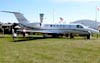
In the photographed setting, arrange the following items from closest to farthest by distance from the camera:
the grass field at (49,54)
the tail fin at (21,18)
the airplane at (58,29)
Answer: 1. the grass field at (49,54)
2. the airplane at (58,29)
3. the tail fin at (21,18)

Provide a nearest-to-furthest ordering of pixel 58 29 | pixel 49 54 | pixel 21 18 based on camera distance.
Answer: pixel 49 54 < pixel 58 29 < pixel 21 18

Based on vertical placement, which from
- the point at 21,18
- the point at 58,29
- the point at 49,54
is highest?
the point at 21,18

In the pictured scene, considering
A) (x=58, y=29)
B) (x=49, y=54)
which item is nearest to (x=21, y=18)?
(x=58, y=29)

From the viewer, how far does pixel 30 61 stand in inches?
605

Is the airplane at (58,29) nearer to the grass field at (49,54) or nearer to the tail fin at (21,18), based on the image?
the tail fin at (21,18)

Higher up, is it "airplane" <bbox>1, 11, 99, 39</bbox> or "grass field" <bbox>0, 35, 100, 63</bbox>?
"airplane" <bbox>1, 11, 99, 39</bbox>

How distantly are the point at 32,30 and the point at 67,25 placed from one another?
18.3ft

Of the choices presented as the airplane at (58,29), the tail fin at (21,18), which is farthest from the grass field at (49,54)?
the tail fin at (21,18)

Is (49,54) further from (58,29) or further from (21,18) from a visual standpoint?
(21,18)

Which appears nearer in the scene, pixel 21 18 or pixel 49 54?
pixel 49 54

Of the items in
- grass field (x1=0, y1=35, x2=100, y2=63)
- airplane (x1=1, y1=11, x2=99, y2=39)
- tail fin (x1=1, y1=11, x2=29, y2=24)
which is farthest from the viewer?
tail fin (x1=1, y1=11, x2=29, y2=24)

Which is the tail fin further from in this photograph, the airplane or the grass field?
the grass field

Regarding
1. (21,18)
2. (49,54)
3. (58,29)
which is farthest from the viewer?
(21,18)

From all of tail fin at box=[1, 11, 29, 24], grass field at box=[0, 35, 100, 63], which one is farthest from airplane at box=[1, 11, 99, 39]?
grass field at box=[0, 35, 100, 63]
